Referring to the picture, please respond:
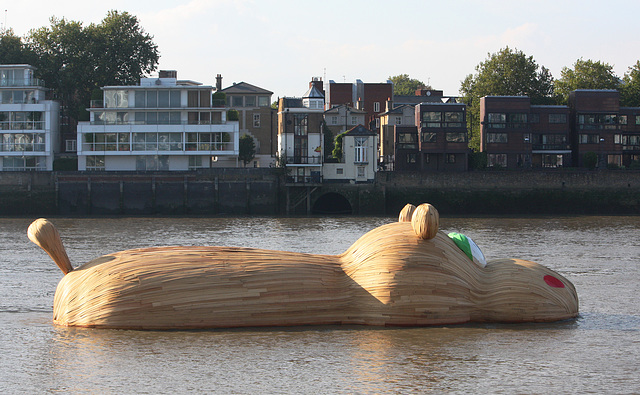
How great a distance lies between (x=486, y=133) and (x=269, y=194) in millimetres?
24431

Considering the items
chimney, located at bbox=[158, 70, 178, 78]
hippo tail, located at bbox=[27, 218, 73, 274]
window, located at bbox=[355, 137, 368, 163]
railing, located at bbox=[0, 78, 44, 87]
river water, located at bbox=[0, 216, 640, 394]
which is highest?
chimney, located at bbox=[158, 70, 178, 78]

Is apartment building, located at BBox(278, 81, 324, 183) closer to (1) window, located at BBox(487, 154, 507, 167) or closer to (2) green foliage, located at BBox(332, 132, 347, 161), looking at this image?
(2) green foliage, located at BBox(332, 132, 347, 161)

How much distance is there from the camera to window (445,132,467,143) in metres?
71.1

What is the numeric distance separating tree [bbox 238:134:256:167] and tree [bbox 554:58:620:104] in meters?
31.9

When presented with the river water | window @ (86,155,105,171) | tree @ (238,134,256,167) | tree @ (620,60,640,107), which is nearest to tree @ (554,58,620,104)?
tree @ (620,60,640,107)

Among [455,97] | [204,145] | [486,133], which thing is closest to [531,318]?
[204,145]

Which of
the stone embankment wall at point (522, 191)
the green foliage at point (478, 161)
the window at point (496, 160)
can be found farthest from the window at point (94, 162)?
the window at point (496, 160)

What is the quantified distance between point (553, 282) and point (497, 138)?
199 ft

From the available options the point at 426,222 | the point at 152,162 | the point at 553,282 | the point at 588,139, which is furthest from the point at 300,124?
the point at 426,222

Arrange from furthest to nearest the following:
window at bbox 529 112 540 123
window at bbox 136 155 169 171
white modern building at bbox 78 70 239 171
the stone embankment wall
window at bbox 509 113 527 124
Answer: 1. window at bbox 529 112 540 123
2. window at bbox 509 113 527 124
3. window at bbox 136 155 169 171
4. white modern building at bbox 78 70 239 171
5. the stone embankment wall

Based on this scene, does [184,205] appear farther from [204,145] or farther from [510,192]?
[510,192]

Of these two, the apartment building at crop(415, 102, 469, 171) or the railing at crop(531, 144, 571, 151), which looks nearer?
the apartment building at crop(415, 102, 469, 171)

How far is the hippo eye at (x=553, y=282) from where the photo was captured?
15.8m

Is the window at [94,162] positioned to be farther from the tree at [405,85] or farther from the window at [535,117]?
the tree at [405,85]
